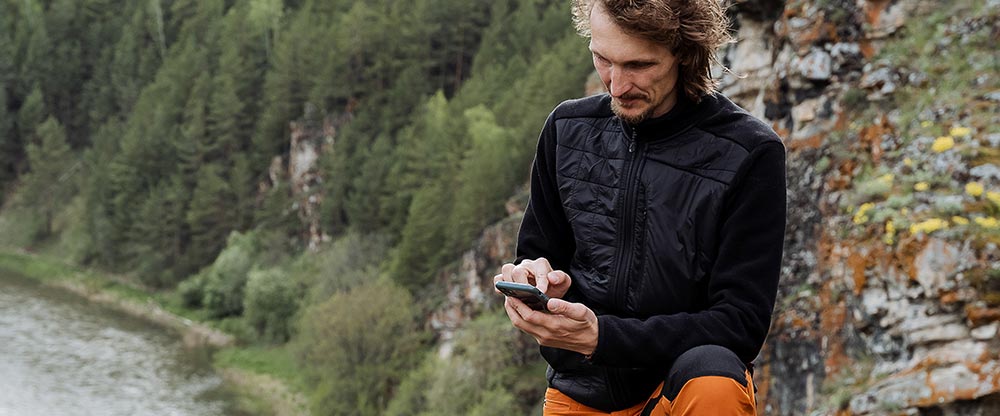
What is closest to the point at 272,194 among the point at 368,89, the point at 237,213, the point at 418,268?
the point at 237,213

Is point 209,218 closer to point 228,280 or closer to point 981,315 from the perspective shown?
point 228,280

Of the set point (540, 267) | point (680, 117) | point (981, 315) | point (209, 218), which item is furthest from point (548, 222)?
point (209, 218)

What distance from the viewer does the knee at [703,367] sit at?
9.43ft

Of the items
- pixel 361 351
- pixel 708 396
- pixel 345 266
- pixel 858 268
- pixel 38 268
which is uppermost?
pixel 708 396

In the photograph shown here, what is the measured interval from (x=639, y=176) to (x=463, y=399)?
26503mm

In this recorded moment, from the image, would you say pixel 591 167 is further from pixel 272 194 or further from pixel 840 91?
pixel 272 194

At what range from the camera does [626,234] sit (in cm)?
325

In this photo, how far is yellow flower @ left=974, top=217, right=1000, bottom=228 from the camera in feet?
29.5

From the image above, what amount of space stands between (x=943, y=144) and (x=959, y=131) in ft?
0.67

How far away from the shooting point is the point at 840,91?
1226 centimetres

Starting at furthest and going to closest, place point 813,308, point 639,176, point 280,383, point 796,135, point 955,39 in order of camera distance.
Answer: point 280,383 < point 796,135 < point 813,308 < point 955,39 < point 639,176

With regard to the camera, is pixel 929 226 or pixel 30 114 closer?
pixel 929 226

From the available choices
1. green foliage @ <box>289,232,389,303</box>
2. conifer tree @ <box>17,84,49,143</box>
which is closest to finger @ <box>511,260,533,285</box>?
green foliage @ <box>289,232,389,303</box>

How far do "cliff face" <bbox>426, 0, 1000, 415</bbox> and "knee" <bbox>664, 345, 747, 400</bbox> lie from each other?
260 inches
